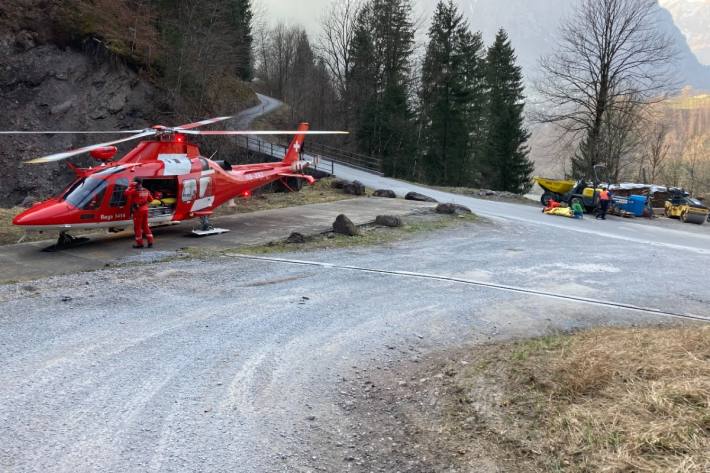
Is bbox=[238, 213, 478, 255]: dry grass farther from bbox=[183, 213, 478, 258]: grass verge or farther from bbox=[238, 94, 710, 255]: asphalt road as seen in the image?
bbox=[238, 94, 710, 255]: asphalt road

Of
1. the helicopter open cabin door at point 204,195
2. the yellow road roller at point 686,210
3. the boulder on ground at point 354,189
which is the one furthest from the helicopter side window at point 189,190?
the yellow road roller at point 686,210

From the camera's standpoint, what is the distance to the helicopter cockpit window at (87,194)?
33.4ft

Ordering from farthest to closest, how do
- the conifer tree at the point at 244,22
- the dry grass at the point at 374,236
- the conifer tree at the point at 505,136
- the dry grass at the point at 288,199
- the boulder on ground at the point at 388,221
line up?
the conifer tree at the point at 244,22 < the conifer tree at the point at 505,136 < the dry grass at the point at 288,199 < the boulder on ground at the point at 388,221 < the dry grass at the point at 374,236

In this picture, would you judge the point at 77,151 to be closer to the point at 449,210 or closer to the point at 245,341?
the point at 245,341

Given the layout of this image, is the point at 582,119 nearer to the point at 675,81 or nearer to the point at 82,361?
the point at 675,81

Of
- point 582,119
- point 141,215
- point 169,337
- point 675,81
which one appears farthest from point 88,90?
point 675,81

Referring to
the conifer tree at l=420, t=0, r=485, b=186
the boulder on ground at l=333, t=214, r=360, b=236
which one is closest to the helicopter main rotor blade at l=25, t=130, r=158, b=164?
the boulder on ground at l=333, t=214, r=360, b=236

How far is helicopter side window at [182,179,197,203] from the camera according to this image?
469 inches

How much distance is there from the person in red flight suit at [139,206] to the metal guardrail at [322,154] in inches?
761

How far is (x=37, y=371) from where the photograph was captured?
4.95 metres

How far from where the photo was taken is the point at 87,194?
10250 millimetres

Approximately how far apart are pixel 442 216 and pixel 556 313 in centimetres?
881

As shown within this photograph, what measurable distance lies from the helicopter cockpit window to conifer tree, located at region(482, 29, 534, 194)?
31.9m

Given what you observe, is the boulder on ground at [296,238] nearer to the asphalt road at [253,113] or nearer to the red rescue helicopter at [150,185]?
the red rescue helicopter at [150,185]
